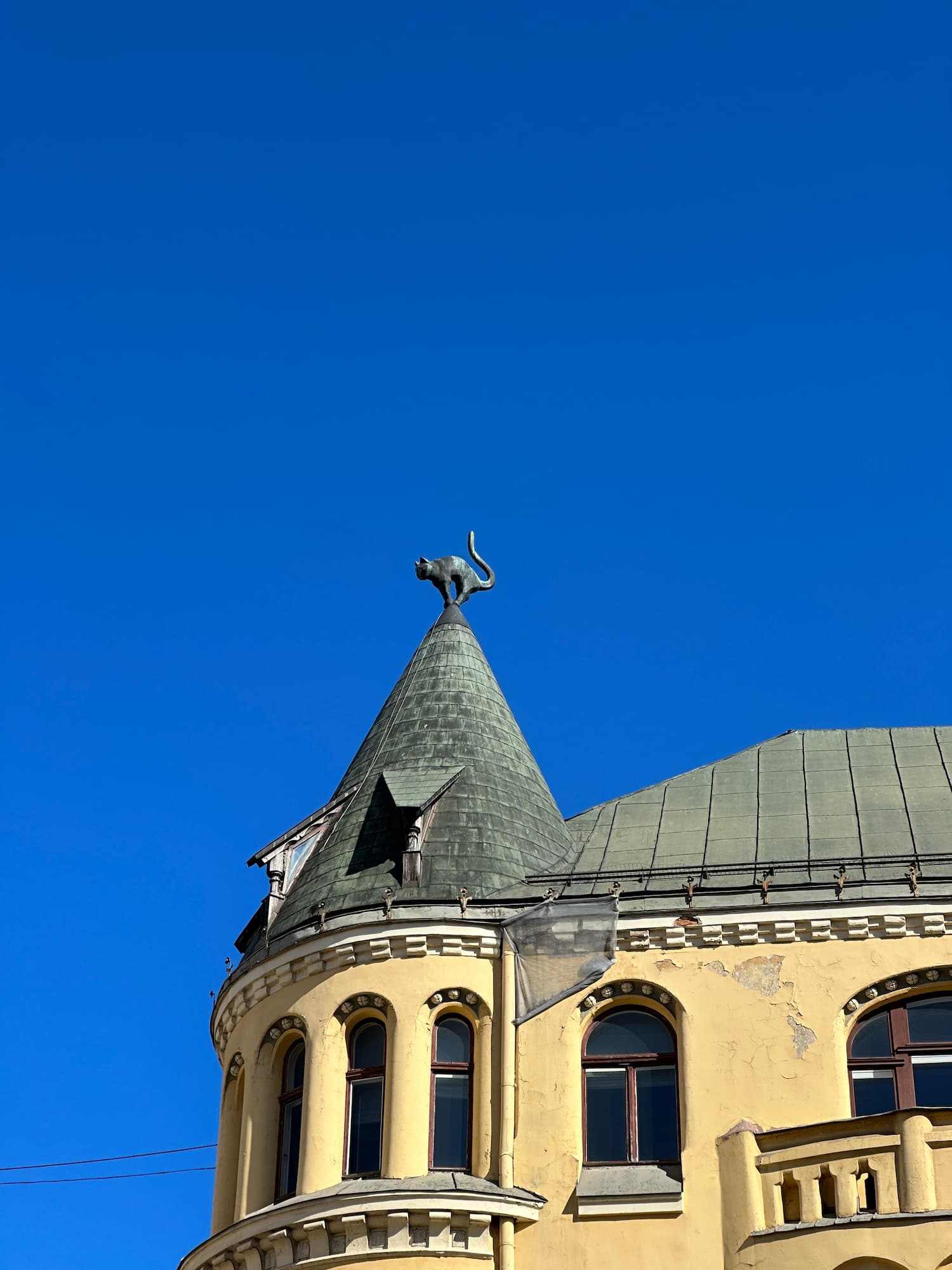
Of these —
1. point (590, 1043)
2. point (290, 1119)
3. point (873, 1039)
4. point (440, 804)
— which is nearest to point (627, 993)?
point (590, 1043)

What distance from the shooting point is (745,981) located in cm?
2588

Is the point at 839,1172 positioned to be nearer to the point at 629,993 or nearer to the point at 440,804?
the point at 629,993

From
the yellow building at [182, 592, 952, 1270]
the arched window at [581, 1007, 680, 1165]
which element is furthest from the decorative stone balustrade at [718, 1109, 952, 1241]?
the arched window at [581, 1007, 680, 1165]

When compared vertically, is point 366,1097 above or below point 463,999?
below

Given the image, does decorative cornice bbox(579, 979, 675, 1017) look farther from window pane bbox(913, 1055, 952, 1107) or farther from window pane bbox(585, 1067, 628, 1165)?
window pane bbox(913, 1055, 952, 1107)

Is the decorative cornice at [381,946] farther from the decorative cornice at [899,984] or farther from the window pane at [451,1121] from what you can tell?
the decorative cornice at [899,984]

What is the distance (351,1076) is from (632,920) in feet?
13.4

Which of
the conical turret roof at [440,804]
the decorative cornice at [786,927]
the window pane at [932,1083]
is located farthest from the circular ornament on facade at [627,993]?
the window pane at [932,1083]

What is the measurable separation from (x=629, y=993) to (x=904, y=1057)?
3.49 m

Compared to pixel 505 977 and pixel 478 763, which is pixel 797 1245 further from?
pixel 478 763

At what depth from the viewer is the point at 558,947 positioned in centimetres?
2623

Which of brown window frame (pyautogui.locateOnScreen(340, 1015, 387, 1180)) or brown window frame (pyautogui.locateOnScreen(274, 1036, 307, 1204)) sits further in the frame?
brown window frame (pyautogui.locateOnScreen(274, 1036, 307, 1204))

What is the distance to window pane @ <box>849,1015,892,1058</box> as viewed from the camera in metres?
25.4

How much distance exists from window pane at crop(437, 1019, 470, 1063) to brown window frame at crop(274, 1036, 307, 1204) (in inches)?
69.2
